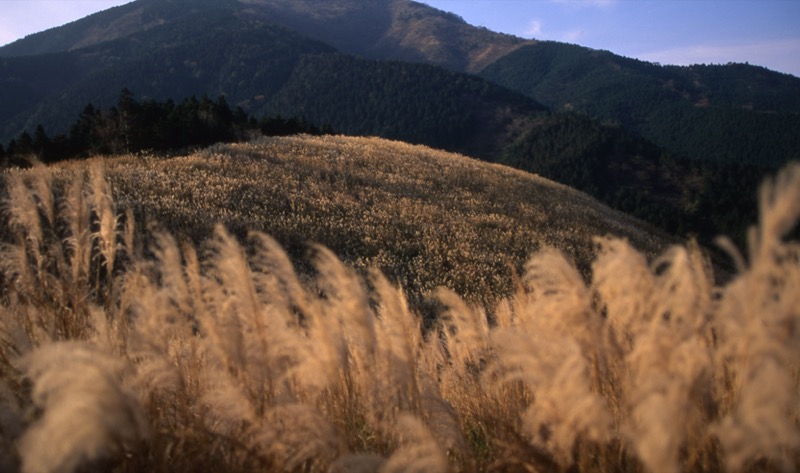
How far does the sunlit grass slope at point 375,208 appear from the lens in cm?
1723

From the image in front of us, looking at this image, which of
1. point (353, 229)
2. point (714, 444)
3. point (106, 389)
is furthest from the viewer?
point (353, 229)

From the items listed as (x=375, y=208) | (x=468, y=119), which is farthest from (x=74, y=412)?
(x=468, y=119)

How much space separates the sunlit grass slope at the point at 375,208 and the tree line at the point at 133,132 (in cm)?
315

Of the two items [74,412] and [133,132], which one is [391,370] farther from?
[133,132]

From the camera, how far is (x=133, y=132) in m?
28.9

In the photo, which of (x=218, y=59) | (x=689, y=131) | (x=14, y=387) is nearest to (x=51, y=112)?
(x=218, y=59)

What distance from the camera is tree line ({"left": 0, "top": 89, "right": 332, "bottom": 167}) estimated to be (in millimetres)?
28703

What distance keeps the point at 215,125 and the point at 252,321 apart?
33709 millimetres

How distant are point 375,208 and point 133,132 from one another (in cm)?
1544

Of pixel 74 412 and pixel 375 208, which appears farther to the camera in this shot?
A: pixel 375 208

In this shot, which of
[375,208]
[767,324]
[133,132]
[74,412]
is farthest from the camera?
[133,132]

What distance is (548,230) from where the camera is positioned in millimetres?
24578

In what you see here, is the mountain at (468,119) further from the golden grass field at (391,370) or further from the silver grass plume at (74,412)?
the silver grass plume at (74,412)

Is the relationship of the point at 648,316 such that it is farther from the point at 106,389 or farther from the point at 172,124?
the point at 172,124
